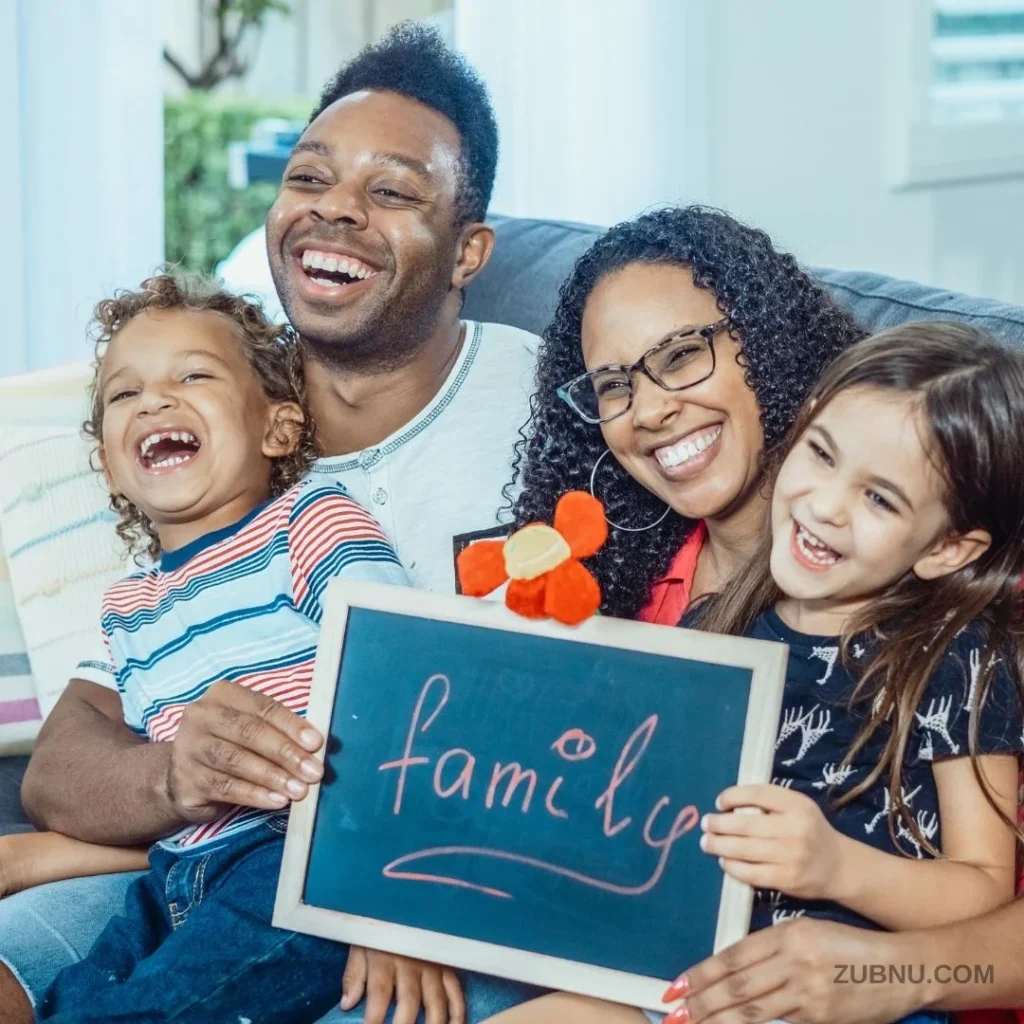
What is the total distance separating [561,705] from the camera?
1418 millimetres

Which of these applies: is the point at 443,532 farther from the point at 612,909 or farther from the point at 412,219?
the point at 612,909

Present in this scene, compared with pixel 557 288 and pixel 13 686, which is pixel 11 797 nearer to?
pixel 13 686

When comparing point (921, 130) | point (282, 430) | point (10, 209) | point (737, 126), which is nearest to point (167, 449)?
point (282, 430)

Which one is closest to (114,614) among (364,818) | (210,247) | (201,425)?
(201,425)

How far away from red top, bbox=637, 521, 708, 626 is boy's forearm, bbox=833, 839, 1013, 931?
0.54 metres

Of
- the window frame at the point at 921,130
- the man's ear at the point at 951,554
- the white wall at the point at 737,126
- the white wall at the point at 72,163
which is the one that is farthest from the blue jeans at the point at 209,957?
the window frame at the point at 921,130

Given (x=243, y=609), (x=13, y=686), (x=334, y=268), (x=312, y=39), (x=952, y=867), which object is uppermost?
(x=312, y=39)

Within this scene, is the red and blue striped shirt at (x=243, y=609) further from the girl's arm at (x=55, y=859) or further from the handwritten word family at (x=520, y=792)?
the handwritten word family at (x=520, y=792)

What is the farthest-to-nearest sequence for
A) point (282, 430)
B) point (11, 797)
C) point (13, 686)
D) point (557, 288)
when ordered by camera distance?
point (557, 288) < point (13, 686) < point (11, 797) < point (282, 430)

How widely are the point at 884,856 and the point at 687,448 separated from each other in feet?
1.72

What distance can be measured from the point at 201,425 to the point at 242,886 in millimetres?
583

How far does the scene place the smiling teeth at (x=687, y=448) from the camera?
5.57ft

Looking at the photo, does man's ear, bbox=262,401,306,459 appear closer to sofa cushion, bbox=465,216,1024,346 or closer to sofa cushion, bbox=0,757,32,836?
sofa cushion, bbox=465,216,1024,346

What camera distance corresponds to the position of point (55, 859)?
6.20ft
